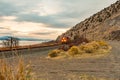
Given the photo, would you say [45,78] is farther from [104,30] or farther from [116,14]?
[116,14]

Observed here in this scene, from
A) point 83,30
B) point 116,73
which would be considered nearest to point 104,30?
point 83,30

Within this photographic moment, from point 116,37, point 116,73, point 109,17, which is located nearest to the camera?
point 116,73

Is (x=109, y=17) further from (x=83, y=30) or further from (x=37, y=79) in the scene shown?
(x=37, y=79)

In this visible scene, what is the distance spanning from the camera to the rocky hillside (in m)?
155

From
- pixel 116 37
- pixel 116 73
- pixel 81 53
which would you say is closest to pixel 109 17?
pixel 116 37

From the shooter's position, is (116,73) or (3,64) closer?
(3,64)

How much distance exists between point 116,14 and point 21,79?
164968 mm

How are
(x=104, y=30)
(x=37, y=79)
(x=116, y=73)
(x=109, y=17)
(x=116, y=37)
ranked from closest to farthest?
(x=37, y=79)
(x=116, y=73)
(x=116, y=37)
(x=104, y=30)
(x=109, y=17)

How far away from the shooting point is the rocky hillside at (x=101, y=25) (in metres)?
155

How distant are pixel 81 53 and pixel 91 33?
135m

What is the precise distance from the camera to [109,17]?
176 m

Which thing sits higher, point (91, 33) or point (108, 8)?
point (108, 8)

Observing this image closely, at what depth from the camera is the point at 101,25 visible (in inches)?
6786

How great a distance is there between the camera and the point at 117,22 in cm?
16275
